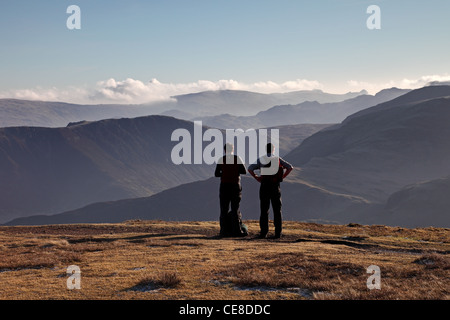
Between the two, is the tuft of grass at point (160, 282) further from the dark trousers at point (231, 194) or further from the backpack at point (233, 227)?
the backpack at point (233, 227)

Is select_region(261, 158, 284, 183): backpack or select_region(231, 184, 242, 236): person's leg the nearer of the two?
select_region(261, 158, 284, 183): backpack

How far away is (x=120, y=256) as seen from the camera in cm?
1511

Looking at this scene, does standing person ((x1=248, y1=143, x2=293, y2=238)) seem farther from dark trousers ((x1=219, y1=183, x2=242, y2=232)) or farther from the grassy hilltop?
the grassy hilltop

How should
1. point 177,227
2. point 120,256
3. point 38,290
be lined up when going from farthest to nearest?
point 177,227 < point 120,256 < point 38,290

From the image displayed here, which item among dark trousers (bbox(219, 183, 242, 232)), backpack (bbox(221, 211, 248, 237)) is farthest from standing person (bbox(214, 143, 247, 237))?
backpack (bbox(221, 211, 248, 237))

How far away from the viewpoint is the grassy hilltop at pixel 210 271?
9.52 metres

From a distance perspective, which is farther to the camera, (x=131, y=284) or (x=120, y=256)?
(x=120, y=256)

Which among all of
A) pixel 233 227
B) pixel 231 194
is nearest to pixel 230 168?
pixel 231 194

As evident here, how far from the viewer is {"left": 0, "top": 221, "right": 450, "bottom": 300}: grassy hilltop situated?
9523mm

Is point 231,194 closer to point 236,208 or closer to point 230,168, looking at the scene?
point 236,208
